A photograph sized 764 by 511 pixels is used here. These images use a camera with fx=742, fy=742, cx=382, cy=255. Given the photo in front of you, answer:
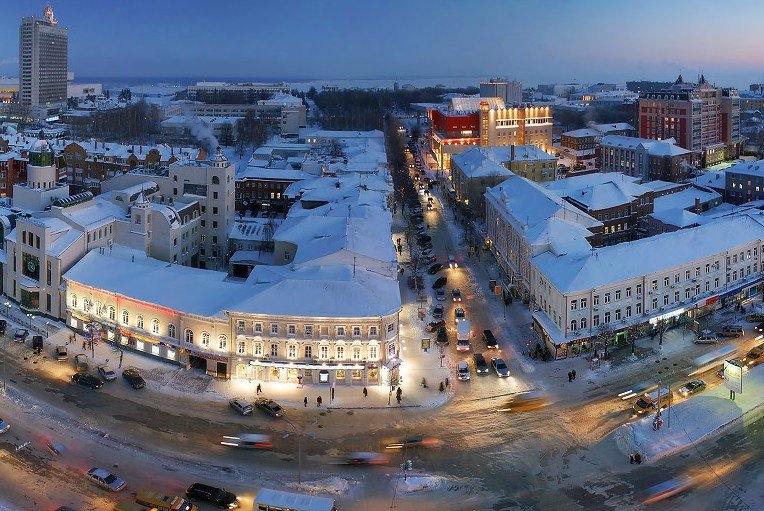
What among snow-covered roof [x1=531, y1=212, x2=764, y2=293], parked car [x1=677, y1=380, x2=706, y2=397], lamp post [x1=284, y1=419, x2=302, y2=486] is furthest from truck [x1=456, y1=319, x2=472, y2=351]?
lamp post [x1=284, y1=419, x2=302, y2=486]

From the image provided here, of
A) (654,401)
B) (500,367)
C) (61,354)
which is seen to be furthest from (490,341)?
(61,354)

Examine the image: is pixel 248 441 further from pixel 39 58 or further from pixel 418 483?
pixel 39 58

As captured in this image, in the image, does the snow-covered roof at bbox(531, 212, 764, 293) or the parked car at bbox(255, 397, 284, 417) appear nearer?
the parked car at bbox(255, 397, 284, 417)

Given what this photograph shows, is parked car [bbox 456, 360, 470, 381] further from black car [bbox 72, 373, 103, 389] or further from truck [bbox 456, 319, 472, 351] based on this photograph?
black car [bbox 72, 373, 103, 389]

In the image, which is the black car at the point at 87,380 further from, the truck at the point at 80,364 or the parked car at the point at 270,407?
the parked car at the point at 270,407

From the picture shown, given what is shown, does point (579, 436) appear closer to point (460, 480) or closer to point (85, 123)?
point (460, 480)

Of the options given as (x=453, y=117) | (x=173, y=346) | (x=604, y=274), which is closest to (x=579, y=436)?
(x=604, y=274)
